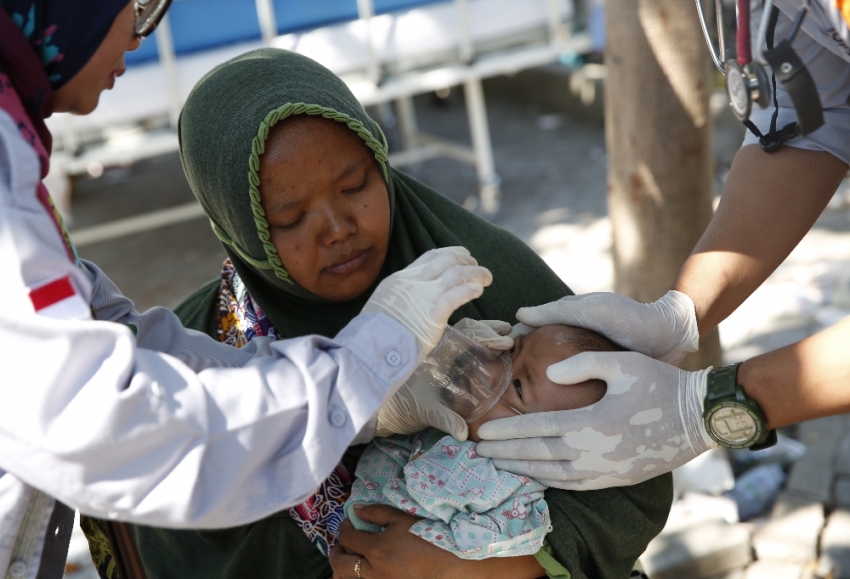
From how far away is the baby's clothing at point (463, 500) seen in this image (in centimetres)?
170

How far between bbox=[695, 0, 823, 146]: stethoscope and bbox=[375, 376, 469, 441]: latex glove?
91 cm

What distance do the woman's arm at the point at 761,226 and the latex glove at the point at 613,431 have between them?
425 millimetres

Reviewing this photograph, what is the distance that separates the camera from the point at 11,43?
135cm

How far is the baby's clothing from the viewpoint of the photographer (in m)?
1.70

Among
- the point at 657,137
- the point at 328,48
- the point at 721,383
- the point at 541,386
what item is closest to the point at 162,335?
the point at 541,386

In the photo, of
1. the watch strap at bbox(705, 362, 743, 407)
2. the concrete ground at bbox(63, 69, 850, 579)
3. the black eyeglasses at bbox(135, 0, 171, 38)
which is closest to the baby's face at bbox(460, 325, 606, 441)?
the watch strap at bbox(705, 362, 743, 407)

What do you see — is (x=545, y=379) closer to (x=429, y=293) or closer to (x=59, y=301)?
(x=429, y=293)

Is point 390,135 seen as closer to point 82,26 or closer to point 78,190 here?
point 78,190

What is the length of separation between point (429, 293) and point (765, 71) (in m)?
0.86

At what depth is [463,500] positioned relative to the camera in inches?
67.8

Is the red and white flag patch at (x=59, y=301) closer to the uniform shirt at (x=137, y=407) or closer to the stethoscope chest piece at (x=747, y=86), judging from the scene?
the uniform shirt at (x=137, y=407)

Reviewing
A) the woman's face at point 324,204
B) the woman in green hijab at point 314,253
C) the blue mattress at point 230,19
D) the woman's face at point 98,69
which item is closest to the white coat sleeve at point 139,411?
the woman's face at point 98,69

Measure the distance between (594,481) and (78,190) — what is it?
8716 mm

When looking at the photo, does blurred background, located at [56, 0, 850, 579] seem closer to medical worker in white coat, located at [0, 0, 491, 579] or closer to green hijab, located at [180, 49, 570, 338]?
green hijab, located at [180, 49, 570, 338]
